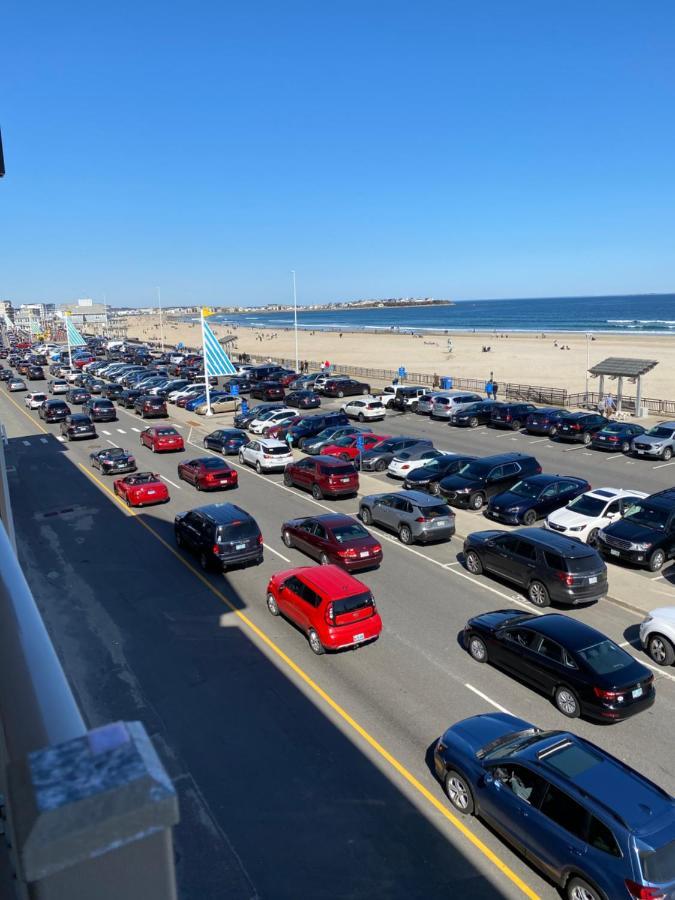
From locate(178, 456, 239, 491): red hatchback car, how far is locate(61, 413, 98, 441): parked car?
13.3 meters

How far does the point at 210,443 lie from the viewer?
35.6m

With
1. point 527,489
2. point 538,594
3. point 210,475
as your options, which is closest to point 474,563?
point 538,594

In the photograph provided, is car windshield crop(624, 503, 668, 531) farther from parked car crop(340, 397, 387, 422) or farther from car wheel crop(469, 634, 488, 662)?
parked car crop(340, 397, 387, 422)

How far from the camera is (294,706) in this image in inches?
471

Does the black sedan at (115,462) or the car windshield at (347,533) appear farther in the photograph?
the black sedan at (115,462)

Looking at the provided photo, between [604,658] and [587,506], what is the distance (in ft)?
33.7

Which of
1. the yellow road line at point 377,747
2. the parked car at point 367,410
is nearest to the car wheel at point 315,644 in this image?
the yellow road line at point 377,747

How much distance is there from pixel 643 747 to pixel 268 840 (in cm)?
606

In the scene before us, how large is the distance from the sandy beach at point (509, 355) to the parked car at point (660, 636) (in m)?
40.7

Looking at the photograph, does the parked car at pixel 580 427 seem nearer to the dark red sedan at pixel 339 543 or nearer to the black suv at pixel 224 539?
the dark red sedan at pixel 339 543

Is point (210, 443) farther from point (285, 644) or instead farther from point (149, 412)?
point (285, 644)

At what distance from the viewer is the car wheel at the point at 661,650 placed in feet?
44.1

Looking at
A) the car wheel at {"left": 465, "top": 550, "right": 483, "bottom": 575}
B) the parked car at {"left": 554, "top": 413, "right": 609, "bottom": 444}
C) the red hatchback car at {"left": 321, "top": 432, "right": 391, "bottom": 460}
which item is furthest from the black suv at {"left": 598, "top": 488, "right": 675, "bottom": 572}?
the parked car at {"left": 554, "top": 413, "right": 609, "bottom": 444}

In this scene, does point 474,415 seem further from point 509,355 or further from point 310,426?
point 509,355
